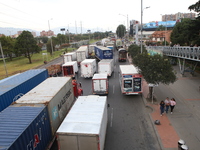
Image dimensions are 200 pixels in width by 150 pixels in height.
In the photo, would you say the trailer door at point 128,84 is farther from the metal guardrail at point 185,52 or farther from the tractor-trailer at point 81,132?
the metal guardrail at point 185,52

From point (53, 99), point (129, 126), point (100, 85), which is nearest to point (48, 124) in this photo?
point (53, 99)

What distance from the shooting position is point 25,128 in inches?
255

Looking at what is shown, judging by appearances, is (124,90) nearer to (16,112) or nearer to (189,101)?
(189,101)

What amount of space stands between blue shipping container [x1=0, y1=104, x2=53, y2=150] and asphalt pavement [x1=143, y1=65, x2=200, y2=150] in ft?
22.0

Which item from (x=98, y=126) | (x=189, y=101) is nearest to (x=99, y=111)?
(x=98, y=126)

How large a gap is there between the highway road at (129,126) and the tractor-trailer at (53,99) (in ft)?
11.3

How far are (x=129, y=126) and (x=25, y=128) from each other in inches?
294

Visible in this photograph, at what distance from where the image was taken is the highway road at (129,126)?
956 cm

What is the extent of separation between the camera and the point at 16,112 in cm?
772

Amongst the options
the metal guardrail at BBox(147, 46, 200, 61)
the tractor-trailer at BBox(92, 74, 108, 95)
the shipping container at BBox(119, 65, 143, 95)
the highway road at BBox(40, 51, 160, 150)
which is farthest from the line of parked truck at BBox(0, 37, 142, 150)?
the metal guardrail at BBox(147, 46, 200, 61)

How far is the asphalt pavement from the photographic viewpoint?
9.62 m

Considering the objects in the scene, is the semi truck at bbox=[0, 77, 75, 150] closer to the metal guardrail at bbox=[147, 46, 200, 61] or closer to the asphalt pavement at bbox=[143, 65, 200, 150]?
the asphalt pavement at bbox=[143, 65, 200, 150]

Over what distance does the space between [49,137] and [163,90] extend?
13975 mm

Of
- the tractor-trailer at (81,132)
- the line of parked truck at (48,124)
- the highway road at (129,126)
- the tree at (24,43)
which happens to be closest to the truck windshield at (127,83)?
the highway road at (129,126)
